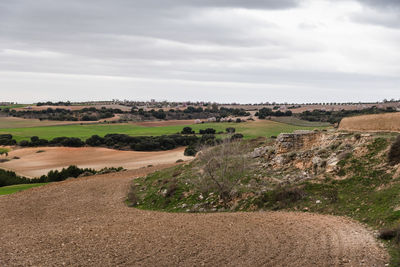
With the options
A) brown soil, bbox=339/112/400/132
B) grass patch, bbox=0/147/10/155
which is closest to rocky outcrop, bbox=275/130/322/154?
brown soil, bbox=339/112/400/132

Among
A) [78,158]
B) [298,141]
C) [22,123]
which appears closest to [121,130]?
[78,158]

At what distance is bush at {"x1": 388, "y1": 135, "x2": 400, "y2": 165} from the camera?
18.1 m

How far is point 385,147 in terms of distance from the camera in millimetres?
19672

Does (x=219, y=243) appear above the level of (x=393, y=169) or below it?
below

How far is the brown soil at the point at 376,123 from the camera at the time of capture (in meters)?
22.0

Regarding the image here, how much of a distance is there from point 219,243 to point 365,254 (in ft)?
15.1

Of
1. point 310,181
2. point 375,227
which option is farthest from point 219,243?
point 310,181

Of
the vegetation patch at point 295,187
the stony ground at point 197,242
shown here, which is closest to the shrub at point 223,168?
the vegetation patch at point 295,187

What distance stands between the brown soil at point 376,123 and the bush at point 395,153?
148 inches

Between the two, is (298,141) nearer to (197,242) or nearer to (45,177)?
(197,242)

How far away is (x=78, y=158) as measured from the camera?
57.7m

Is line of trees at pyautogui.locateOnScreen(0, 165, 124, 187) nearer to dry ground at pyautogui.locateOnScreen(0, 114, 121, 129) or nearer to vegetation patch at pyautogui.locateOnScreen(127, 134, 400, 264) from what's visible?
vegetation patch at pyautogui.locateOnScreen(127, 134, 400, 264)

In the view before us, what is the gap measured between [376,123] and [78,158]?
45962mm

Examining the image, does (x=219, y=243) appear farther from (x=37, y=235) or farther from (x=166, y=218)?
(x=37, y=235)
